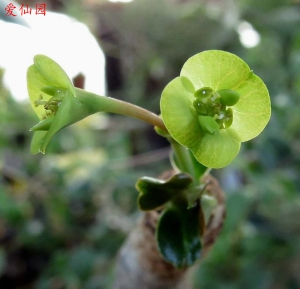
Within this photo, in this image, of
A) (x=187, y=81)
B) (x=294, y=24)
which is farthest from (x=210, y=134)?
(x=294, y=24)

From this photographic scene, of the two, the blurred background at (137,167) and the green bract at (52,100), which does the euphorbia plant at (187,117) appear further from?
the blurred background at (137,167)

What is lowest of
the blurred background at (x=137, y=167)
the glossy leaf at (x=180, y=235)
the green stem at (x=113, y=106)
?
the blurred background at (x=137, y=167)

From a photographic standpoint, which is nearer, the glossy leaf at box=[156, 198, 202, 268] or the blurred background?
the glossy leaf at box=[156, 198, 202, 268]

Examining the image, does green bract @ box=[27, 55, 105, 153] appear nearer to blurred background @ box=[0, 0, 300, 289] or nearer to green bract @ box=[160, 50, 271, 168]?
green bract @ box=[160, 50, 271, 168]

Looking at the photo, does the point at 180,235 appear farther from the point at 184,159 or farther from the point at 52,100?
the point at 52,100

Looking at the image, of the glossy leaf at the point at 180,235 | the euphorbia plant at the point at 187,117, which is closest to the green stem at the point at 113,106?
the euphorbia plant at the point at 187,117

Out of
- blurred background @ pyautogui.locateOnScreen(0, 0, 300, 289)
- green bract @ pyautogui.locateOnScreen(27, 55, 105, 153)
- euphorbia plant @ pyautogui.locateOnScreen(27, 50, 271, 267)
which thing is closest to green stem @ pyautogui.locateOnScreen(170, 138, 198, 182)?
euphorbia plant @ pyautogui.locateOnScreen(27, 50, 271, 267)

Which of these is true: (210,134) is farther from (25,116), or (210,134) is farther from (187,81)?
(25,116)

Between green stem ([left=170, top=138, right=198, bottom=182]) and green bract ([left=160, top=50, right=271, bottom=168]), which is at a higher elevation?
green bract ([left=160, top=50, right=271, bottom=168])

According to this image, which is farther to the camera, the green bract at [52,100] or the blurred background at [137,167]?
the blurred background at [137,167]
